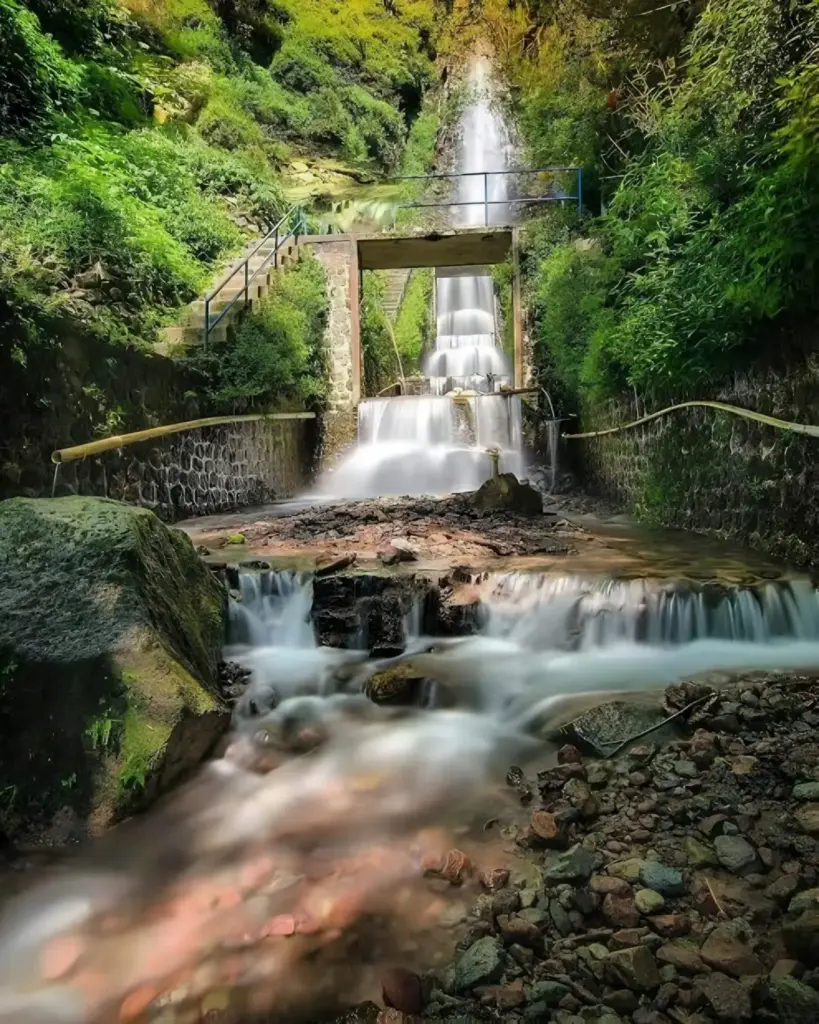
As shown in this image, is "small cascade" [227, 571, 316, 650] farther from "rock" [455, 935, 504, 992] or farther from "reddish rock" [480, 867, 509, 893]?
"rock" [455, 935, 504, 992]

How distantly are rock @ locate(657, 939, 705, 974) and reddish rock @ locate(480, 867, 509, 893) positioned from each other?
23.6 inches

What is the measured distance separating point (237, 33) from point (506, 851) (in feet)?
80.1

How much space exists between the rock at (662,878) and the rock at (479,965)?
56cm

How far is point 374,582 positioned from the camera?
514cm

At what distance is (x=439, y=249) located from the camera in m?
14.1

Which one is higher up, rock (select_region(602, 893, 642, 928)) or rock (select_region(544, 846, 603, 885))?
rock (select_region(602, 893, 642, 928))

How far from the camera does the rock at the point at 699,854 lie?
2.38 metres

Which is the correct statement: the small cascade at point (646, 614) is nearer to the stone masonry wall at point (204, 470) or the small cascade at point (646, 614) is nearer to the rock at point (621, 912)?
the rock at point (621, 912)

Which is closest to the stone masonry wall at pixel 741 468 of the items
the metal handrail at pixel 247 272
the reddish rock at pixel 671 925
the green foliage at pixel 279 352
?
the reddish rock at pixel 671 925

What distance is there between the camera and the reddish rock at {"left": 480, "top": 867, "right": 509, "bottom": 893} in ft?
7.99

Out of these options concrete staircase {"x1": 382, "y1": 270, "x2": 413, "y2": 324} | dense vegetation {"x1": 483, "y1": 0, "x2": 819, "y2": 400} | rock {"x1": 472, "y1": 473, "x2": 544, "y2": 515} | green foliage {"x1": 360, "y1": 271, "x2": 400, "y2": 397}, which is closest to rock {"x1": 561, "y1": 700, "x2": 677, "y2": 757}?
dense vegetation {"x1": 483, "y1": 0, "x2": 819, "y2": 400}

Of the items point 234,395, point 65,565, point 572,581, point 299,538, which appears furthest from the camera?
point 234,395

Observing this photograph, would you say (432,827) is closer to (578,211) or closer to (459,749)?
(459,749)

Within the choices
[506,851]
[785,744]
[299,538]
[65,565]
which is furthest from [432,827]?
[299,538]
